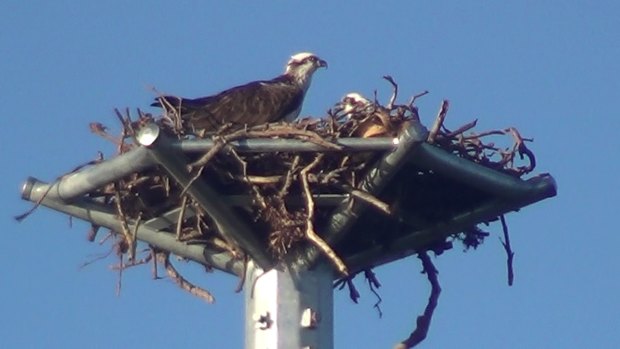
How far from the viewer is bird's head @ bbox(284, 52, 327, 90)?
39.8 feet

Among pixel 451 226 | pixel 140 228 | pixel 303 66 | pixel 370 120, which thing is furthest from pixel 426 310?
pixel 303 66

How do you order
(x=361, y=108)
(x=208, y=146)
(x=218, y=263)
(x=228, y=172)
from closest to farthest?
(x=208, y=146) < (x=228, y=172) < (x=218, y=263) < (x=361, y=108)

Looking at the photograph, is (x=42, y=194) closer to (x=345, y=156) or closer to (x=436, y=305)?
(x=345, y=156)

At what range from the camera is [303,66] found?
40.5 ft

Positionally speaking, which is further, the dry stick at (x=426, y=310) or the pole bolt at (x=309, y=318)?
the dry stick at (x=426, y=310)

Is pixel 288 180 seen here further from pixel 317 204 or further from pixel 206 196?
pixel 206 196

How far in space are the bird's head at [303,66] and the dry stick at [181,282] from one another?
10.8 ft

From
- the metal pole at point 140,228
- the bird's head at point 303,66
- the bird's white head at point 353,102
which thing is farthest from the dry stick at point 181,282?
the bird's head at point 303,66

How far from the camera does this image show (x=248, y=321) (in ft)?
26.1

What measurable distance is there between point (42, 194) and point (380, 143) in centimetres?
218

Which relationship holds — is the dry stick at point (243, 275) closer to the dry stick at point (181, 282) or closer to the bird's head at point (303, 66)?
the dry stick at point (181, 282)

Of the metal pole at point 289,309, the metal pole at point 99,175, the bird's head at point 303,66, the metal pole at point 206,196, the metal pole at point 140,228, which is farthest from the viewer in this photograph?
the bird's head at point 303,66

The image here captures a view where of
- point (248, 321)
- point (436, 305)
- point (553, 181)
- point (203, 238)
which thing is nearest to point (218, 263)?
point (203, 238)

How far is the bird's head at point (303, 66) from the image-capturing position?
12.1 meters
